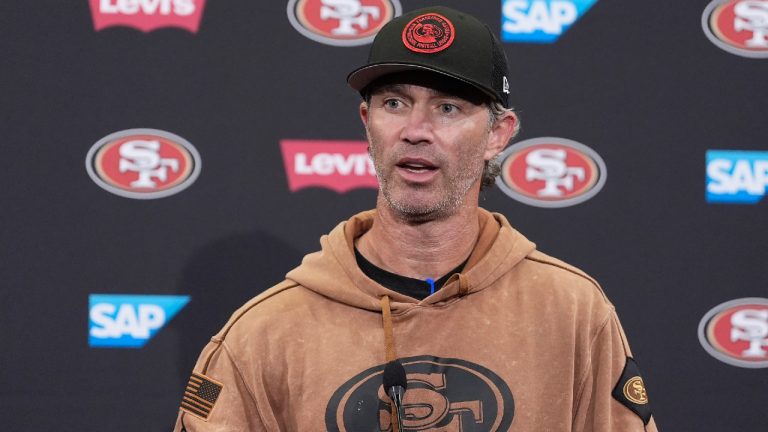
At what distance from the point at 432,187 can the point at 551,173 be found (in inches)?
40.9

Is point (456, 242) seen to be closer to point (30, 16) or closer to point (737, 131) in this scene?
point (737, 131)

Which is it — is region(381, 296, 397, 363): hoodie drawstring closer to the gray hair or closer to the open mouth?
the open mouth

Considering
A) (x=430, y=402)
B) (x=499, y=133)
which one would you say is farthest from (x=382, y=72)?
(x=430, y=402)

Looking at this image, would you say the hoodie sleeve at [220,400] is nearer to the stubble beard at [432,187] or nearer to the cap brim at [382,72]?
the stubble beard at [432,187]

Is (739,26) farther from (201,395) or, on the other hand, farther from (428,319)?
(201,395)

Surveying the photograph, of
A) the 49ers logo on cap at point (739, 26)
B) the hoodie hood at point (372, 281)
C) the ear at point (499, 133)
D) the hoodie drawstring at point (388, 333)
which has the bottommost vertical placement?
the hoodie drawstring at point (388, 333)

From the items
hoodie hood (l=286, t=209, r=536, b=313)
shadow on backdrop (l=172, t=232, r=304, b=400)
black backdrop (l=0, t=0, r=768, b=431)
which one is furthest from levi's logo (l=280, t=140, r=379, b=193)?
hoodie hood (l=286, t=209, r=536, b=313)

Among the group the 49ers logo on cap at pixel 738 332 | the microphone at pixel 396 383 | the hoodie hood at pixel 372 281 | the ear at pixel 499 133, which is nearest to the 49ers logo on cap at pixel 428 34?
the ear at pixel 499 133

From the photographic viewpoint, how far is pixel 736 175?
259 cm

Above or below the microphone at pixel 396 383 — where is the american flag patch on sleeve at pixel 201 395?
below

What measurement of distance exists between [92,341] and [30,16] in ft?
2.96

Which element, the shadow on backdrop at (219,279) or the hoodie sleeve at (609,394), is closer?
the hoodie sleeve at (609,394)

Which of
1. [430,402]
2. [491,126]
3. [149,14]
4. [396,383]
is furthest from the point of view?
[149,14]

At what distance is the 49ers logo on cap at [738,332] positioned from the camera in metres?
2.60
